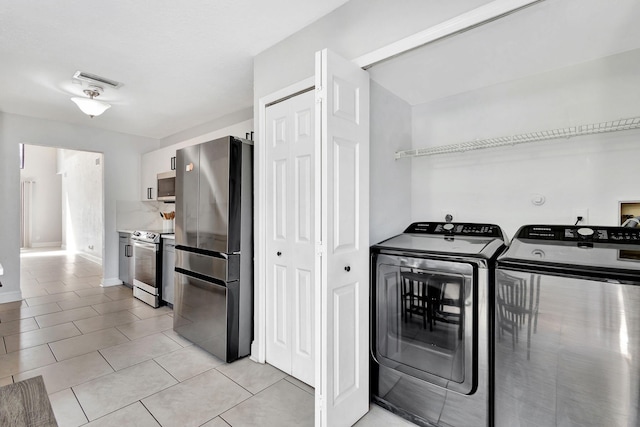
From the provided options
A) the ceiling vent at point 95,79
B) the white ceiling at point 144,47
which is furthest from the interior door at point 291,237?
the ceiling vent at point 95,79

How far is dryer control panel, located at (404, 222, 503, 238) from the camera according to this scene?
2.08 m

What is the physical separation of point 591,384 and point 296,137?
2110 mm

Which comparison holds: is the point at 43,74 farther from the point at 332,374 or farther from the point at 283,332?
the point at 332,374

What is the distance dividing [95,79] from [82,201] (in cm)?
642

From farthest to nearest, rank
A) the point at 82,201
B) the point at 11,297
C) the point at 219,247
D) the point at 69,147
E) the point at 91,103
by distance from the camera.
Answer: the point at 82,201 → the point at 69,147 → the point at 11,297 → the point at 91,103 → the point at 219,247

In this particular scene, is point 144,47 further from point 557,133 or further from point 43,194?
point 43,194

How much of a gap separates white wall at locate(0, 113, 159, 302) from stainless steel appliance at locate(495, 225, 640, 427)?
5.68 m

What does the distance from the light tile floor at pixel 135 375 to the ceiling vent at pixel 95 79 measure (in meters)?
2.59

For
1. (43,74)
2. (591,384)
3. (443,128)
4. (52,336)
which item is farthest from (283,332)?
(43,74)

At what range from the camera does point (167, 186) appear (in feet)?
15.4

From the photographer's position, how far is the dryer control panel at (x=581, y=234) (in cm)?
159

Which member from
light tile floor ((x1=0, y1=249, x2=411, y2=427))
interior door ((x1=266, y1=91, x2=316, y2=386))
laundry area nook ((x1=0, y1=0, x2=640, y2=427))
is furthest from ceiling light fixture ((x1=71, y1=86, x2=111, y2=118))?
light tile floor ((x1=0, y1=249, x2=411, y2=427))

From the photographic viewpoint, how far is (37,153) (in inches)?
370

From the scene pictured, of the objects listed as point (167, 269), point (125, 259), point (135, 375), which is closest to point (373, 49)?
point (135, 375)
